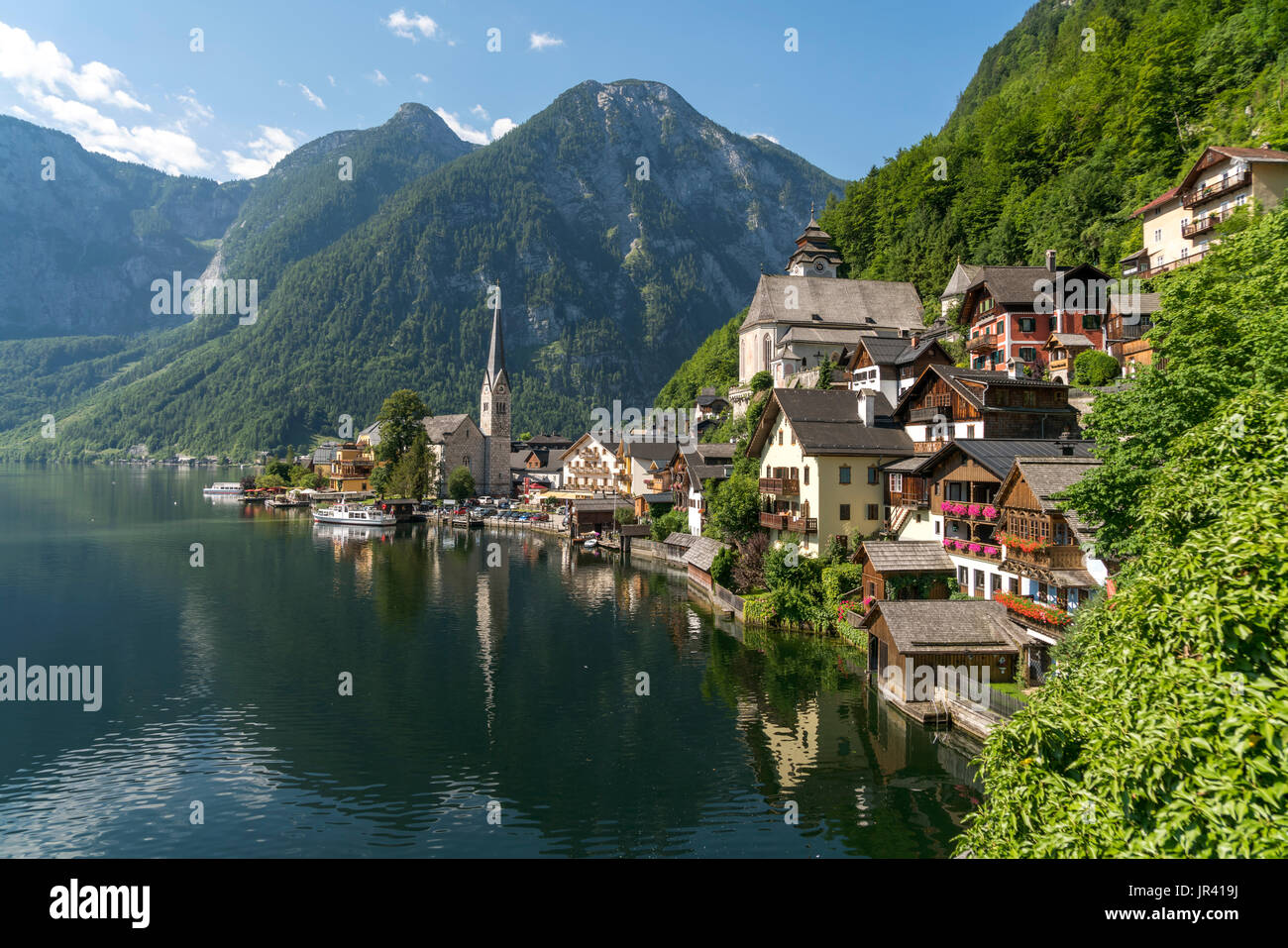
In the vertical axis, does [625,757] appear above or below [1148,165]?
below

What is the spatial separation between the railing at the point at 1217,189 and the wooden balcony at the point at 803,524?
119ft

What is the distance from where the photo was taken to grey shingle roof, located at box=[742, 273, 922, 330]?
308 ft

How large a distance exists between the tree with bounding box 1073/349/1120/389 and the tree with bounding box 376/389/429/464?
356 ft

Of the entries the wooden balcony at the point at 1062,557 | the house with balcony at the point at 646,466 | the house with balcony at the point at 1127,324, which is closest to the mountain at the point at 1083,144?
the house with balcony at the point at 1127,324

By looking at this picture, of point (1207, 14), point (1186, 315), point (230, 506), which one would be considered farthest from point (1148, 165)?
point (230, 506)

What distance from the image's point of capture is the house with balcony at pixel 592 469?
11774 centimetres

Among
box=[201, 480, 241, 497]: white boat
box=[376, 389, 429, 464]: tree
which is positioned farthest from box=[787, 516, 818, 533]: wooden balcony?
box=[201, 480, 241, 497]: white boat

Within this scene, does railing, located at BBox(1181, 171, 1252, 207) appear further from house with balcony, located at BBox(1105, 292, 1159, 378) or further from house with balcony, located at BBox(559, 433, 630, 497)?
house with balcony, located at BBox(559, 433, 630, 497)

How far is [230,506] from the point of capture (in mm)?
133125

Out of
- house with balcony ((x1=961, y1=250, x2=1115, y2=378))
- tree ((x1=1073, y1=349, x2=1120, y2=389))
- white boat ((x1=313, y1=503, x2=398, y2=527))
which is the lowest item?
white boat ((x1=313, y1=503, x2=398, y2=527))

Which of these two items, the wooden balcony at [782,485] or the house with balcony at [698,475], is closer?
the wooden balcony at [782,485]

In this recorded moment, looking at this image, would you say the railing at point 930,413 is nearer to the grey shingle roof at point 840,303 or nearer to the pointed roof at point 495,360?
the grey shingle roof at point 840,303
